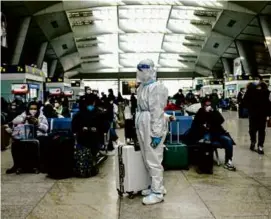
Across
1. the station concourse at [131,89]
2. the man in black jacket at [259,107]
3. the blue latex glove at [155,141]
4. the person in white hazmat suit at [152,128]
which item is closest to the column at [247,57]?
the station concourse at [131,89]

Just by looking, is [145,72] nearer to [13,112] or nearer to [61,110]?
[13,112]

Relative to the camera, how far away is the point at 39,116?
7.46 metres

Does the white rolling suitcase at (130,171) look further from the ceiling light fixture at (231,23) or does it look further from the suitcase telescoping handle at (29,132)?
the ceiling light fixture at (231,23)

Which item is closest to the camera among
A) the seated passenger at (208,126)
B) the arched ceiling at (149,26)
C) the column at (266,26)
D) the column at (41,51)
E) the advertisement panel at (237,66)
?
the seated passenger at (208,126)

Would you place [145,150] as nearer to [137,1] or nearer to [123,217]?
[123,217]

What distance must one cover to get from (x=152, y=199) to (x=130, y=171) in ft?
1.41

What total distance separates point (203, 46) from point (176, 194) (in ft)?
129

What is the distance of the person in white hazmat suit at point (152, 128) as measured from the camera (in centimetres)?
451

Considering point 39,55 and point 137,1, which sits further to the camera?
point 39,55

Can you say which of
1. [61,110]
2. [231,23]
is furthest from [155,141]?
[231,23]

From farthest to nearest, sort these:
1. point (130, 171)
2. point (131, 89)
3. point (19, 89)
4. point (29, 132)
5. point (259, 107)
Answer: point (131, 89)
point (19, 89)
point (259, 107)
point (29, 132)
point (130, 171)

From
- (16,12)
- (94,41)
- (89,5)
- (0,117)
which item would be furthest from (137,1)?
(0,117)

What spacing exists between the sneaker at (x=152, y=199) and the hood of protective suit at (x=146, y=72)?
51.9 inches

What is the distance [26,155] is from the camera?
6.57 meters
